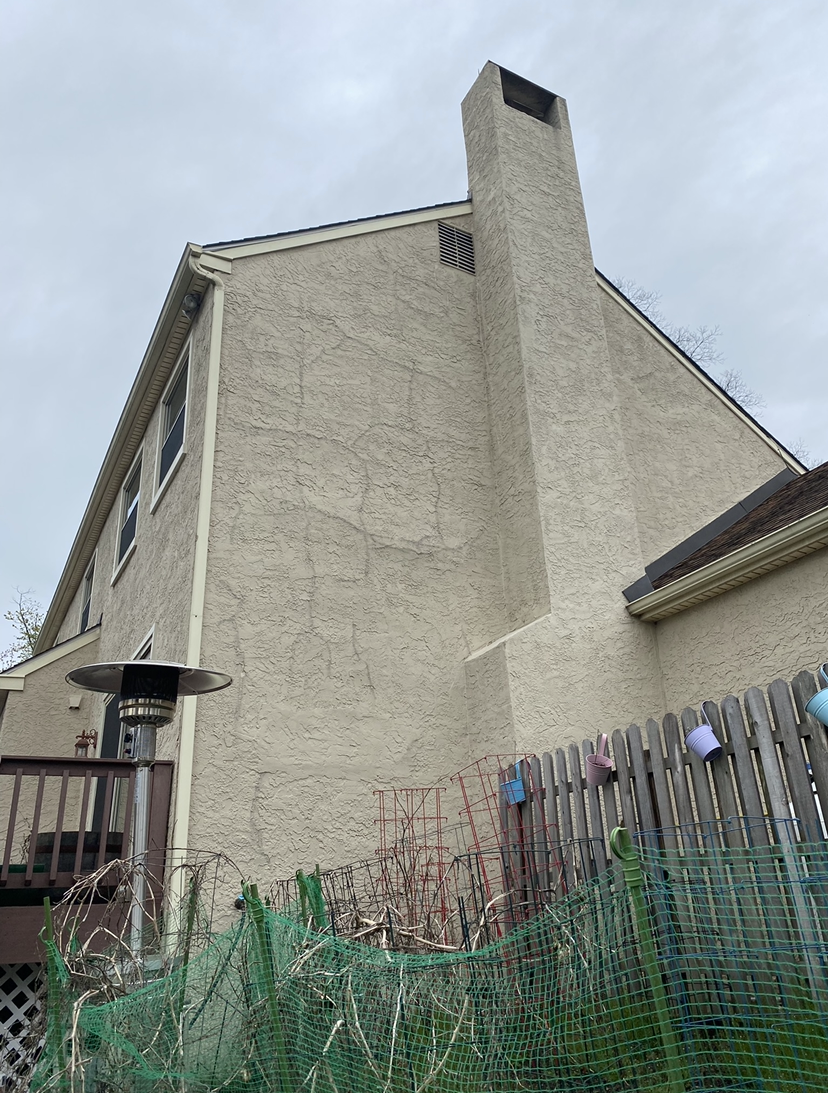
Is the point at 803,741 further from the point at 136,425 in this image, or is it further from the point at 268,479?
the point at 136,425

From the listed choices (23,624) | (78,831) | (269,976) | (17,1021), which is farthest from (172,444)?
(23,624)

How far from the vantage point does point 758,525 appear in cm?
747

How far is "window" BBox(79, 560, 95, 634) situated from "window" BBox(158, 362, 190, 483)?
454 centimetres

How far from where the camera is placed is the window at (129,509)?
10.9 m

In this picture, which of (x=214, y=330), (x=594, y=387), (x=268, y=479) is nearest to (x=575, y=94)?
(x=594, y=387)

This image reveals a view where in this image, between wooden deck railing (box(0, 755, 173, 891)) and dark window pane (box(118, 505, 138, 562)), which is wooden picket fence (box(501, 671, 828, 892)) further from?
dark window pane (box(118, 505, 138, 562))

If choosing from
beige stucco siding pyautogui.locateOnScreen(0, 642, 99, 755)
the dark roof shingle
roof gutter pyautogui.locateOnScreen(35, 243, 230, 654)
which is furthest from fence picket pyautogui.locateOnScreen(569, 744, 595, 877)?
beige stucco siding pyautogui.locateOnScreen(0, 642, 99, 755)

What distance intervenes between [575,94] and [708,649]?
26.3 ft

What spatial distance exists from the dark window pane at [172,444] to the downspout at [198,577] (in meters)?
1.02

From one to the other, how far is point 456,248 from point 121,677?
657 cm

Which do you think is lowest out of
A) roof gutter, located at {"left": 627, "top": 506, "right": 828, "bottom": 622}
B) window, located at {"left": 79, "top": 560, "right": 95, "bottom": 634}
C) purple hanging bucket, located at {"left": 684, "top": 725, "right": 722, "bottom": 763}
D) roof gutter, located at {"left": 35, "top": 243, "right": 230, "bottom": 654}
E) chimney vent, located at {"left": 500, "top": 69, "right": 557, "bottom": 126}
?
purple hanging bucket, located at {"left": 684, "top": 725, "right": 722, "bottom": 763}

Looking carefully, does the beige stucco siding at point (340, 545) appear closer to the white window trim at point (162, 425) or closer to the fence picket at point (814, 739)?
the white window trim at point (162, 425)

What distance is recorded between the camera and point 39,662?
10.9 m

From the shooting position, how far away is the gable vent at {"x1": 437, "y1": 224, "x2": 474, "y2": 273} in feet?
32.1
